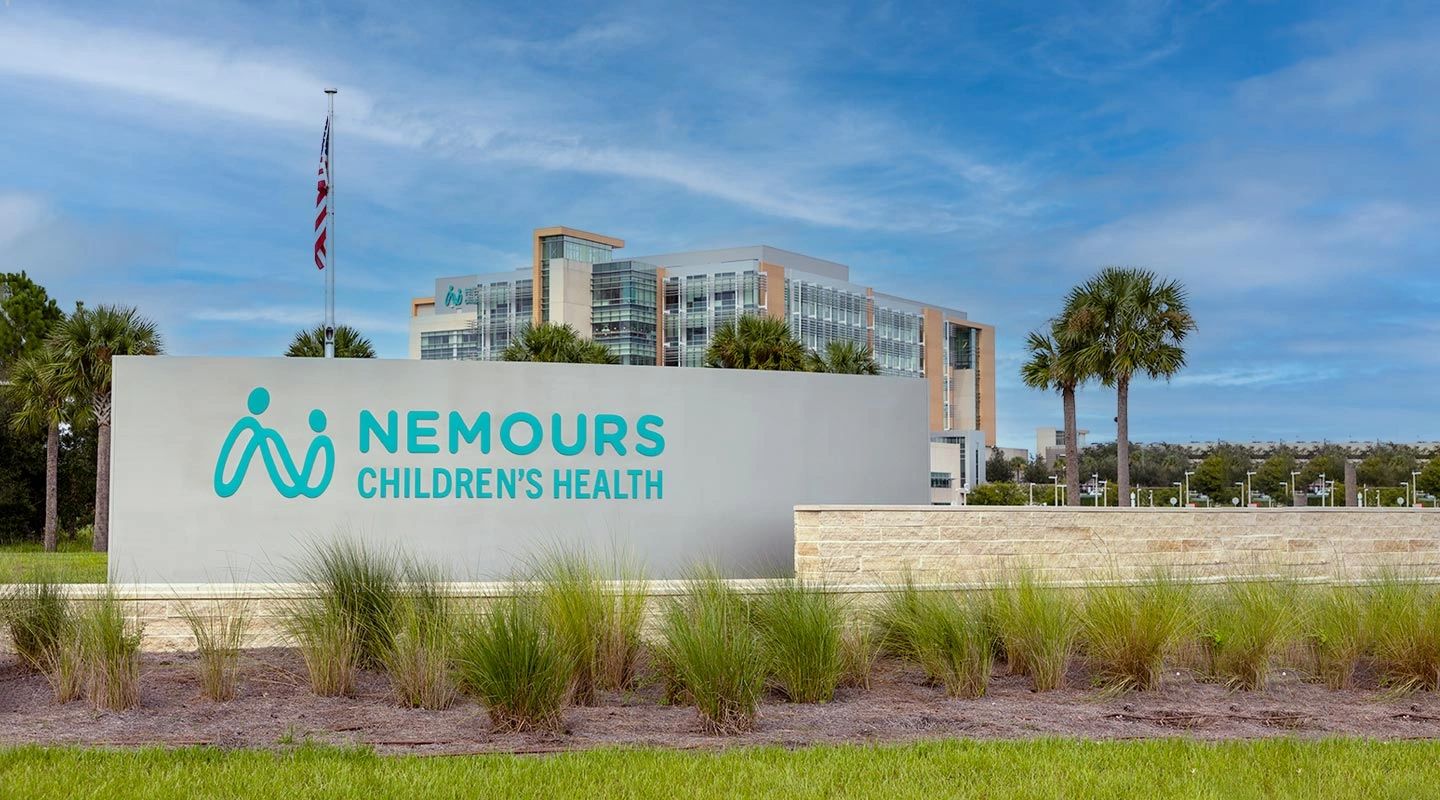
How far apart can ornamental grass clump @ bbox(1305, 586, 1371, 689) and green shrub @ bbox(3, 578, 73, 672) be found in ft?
31.6

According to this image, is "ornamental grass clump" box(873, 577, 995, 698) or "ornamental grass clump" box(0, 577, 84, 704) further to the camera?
"ornamental grass clump" box(0, 577, 84, 704)

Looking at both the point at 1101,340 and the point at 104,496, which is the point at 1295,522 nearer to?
the point at 1101,340

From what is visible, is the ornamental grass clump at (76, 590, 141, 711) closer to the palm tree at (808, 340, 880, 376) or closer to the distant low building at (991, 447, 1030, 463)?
the palm tree at (808, 340, 880, 376)

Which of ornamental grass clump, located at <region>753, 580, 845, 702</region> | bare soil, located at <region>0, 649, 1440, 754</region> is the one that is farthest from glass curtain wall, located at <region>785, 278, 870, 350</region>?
ornamental grass clump, located at <region>753, 580, 845, 702</region>

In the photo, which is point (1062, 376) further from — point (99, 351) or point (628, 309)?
point (628, 309)

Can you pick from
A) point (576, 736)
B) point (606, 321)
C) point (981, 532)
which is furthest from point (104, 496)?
point (606, 321)

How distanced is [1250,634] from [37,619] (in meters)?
9.24

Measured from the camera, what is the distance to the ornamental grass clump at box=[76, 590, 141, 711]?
8.45 meters

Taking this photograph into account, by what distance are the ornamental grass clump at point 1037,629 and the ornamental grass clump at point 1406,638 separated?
95.0 inches

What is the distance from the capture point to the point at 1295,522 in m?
16.0

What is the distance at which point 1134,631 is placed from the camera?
940 centimetres

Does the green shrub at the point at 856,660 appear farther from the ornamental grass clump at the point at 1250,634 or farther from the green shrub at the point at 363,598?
the green shrub at the point at 363,598

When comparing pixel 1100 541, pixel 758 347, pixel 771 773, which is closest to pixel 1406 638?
pixel 1100 541

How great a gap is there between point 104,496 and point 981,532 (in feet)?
94.8
